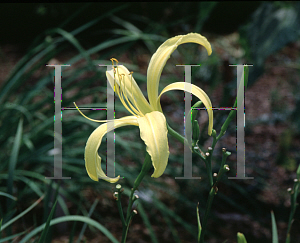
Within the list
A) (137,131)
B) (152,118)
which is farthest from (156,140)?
(137,131)

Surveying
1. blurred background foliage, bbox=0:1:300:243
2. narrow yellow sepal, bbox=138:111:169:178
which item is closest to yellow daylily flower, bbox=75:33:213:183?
narrow yellow sepal, bbox=138:111:169:178

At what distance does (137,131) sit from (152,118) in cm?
110

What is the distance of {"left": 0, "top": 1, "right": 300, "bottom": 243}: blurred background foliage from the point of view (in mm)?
1212

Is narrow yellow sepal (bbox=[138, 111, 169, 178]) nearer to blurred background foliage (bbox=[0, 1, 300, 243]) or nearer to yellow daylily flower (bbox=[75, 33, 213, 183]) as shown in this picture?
yellow daylily flower (bbox=[75, 33, 213, 183])

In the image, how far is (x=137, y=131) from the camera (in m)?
1.50

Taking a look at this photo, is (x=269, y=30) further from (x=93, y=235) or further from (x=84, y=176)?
(x=93, y=235)

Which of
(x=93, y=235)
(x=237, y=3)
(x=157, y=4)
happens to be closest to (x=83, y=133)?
(x=93, y=235)

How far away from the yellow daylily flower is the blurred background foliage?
0.29 metres

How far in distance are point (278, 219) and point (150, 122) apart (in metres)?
1.36

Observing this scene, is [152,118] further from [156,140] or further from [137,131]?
[137,131]

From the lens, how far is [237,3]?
2.76m

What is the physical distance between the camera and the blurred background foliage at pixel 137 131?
1212mm

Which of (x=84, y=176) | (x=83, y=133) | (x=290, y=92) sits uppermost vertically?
(x=290, y=92)

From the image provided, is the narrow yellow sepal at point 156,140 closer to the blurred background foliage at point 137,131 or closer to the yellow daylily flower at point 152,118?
the yellow daylily flower at point 152,118
